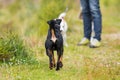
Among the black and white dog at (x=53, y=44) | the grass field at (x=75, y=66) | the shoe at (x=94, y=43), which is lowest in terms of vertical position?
the grass field at (x=75, y=66)

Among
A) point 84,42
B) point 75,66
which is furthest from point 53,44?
point 84,42

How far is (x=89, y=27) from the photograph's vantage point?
10.4 meters

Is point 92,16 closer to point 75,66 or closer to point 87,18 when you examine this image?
point 87,18

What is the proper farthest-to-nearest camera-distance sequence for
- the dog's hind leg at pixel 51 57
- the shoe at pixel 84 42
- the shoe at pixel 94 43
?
the shoe at pixel 84 42, the shoe at pixel 94 43, the dog's hind leg at pixel 51 57

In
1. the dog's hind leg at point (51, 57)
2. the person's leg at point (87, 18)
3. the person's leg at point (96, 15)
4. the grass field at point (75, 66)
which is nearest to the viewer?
the grass field at point (75, 66)

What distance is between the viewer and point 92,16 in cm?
1006

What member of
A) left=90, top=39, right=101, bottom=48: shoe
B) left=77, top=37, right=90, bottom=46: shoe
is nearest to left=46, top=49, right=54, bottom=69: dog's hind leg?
left=90, top=39, right=101, bottom=48: shoe

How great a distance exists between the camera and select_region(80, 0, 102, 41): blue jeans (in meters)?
9.89

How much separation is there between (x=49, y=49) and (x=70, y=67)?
0.62 meters

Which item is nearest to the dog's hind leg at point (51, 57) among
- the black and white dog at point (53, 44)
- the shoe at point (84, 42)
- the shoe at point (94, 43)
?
the black and white dog at point (53, 44)

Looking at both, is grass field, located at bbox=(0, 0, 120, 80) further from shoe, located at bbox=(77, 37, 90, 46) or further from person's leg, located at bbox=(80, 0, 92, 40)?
person's leg, located at bbox=(80, 0, 92, 40)

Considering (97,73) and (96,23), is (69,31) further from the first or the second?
(97,73)

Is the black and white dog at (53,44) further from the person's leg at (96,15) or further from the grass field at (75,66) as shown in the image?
the person's leg at (96,15)

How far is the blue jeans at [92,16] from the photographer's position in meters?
9.89
